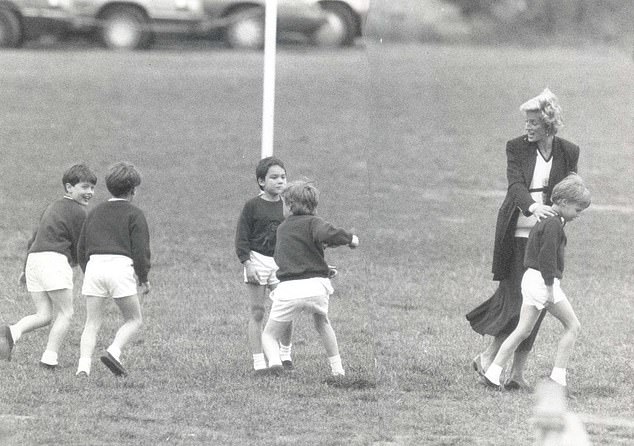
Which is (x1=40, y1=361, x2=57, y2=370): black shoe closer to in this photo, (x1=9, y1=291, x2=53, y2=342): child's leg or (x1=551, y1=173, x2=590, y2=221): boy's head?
(x1=9, y1=291, x2=53, y2=342): child's leg

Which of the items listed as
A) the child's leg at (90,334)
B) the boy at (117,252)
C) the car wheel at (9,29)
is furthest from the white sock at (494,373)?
the car wheel at (9,29)

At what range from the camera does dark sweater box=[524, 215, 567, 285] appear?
308 inches

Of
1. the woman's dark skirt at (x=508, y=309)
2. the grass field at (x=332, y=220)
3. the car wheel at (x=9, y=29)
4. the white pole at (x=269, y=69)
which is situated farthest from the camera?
the car wheel at (x=9, y=29)

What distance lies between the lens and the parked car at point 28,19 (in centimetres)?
2162

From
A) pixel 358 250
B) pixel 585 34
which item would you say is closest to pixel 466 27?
pixel 585 34

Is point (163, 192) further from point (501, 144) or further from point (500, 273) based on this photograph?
point (500, 273)

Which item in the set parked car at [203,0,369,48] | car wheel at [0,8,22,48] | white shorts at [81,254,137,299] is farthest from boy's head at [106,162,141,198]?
parked car at [203,0,369,48]

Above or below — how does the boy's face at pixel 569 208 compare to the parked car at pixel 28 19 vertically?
below

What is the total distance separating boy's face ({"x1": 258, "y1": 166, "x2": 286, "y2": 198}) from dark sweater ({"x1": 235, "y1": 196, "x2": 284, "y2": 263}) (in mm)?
98

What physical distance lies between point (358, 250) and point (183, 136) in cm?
749

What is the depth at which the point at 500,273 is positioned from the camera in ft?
27.3

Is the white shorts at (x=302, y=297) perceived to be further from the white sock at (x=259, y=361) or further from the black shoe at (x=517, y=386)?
the black shoe at (x=517, y=386)

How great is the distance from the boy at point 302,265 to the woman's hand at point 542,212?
1127mm

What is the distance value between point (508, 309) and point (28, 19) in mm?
16246
